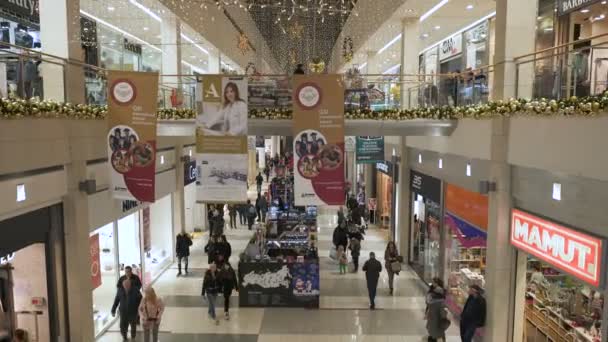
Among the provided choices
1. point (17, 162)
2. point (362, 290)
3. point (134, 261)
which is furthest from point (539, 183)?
point (134, 261)

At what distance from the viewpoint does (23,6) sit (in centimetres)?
1090

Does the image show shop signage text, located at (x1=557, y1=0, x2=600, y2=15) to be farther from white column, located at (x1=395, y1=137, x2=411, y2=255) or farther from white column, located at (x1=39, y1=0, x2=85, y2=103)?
white column, located at (x1=39, y1=0, x2=85, y2=103)

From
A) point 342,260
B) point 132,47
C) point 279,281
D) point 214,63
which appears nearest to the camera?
point 279,281

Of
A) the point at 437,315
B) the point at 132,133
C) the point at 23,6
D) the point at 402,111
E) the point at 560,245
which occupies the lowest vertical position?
the point at 437,315

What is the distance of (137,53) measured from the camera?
17.9 m

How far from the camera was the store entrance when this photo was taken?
26.6ft

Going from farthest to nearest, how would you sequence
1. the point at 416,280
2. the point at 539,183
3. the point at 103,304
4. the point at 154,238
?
the point at 154,238
the point at 416,280
the point at 103,304
the point at 539,183

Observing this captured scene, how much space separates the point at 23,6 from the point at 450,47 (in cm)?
1347

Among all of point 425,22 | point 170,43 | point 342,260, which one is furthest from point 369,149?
point 170,43

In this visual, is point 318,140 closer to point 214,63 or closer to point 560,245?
point 560,245

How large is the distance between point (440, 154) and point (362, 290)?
402cm

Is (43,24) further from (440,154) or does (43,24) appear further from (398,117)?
(440,154)

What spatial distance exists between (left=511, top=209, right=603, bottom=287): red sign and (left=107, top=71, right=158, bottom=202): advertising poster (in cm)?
590

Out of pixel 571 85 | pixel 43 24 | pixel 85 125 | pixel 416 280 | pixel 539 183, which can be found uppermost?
pixel 43 24
